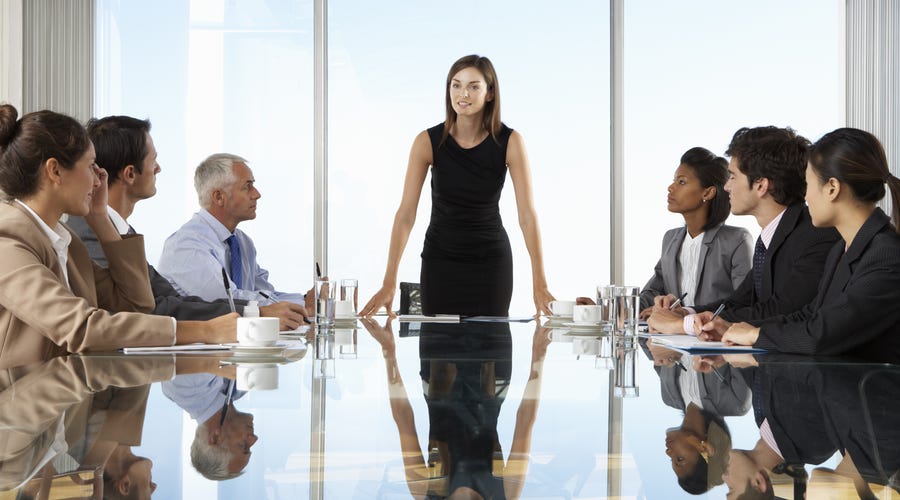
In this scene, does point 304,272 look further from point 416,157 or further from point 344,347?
point 344,347

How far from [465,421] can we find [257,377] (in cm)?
58

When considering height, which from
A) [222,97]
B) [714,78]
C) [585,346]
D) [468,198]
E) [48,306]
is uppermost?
[714,78]

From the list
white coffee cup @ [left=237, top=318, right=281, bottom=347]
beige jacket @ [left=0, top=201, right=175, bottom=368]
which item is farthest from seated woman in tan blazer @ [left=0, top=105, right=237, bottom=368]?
white coffee cup @ [left=237, top=318, right=281, bottom=347]

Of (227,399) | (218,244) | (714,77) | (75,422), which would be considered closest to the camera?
(75,422)

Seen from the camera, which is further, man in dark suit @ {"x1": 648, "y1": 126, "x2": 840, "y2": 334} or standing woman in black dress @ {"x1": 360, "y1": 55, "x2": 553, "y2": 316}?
standing woman in black dress @ {"x1": 360, "y1": 55, "x2": 553, "y2": 316}

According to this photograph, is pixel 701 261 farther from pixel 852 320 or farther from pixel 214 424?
pixel 214 424

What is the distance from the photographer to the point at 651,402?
4.13ft

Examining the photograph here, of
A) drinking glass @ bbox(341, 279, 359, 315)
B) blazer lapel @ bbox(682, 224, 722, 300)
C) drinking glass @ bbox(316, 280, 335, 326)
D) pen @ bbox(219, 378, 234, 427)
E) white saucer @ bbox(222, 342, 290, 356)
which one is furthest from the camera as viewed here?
blazer lapel @ bbox(682, 224, 722, 300)

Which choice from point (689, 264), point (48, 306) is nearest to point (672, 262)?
point (689, 264)

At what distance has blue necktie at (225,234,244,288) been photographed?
362 cm

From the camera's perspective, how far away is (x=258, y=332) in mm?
1847

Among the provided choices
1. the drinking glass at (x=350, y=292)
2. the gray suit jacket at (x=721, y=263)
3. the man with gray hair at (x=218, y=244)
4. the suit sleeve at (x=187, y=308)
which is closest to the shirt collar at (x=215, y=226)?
the man with gray hair at (x=218, y=244)

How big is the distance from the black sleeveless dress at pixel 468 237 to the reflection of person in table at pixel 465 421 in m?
1.58

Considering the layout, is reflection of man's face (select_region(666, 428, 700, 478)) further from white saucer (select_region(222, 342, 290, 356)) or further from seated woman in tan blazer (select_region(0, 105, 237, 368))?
seated woman in tan blazer (select_region(0, 105, 237, 368))
